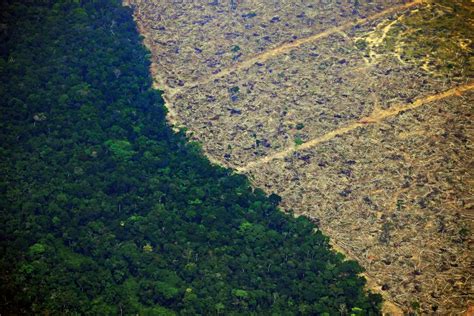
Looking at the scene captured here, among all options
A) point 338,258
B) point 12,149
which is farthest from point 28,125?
point 338,258

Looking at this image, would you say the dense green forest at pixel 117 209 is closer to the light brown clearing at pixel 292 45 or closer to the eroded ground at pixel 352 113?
the eroded ground at pixel 352 113

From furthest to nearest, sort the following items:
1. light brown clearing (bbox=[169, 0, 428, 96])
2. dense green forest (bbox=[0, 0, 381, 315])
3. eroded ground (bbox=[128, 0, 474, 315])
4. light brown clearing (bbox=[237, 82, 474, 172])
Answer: light brown clearing (bbox=[169, 0, 428, 96]), light brown clearing (bbox=[237, 82, 474, 172]), eroded ground (bbox=[128, 0, 474, 315]), dense green forest (bbox=[0, 0, 381, 315])

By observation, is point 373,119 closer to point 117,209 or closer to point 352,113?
point 352,113

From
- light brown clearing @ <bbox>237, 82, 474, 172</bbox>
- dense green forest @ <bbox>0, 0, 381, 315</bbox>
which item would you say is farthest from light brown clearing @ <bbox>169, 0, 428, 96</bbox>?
light brown clearing @ <bbox>237, 82, 474, 172</bbox>

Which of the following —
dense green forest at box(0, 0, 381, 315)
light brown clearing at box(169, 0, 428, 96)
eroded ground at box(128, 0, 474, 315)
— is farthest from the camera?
light brown clearing at box(169, 0, 428, 96)

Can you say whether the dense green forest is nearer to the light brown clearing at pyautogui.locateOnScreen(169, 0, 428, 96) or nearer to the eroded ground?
the eroded ground

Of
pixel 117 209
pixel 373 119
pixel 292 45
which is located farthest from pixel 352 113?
pixel 117 209

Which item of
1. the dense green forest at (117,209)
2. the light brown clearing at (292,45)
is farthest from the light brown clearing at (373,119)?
the light brown clearing at (292,45)
